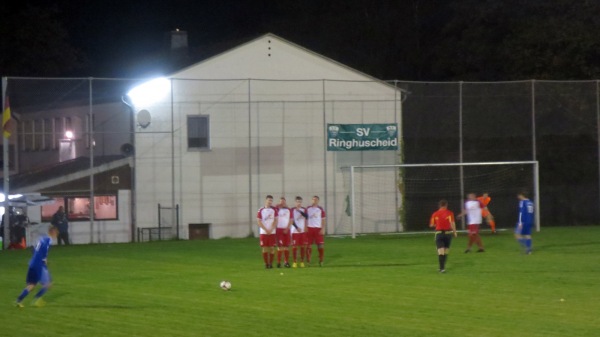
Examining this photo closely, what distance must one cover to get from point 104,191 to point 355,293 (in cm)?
2075

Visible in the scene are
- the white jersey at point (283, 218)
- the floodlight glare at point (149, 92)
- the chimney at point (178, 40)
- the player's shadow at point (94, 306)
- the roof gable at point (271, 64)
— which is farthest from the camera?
the chimney at point (178, 40)

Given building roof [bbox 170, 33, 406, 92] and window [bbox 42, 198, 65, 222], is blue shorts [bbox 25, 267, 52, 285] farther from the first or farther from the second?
building roof [bbox 170, 33, 406, 92]

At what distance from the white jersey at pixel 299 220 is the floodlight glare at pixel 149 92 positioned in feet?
49.3

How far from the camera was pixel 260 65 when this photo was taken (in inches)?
1713

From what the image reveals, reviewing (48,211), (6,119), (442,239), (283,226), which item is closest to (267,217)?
(283,226)

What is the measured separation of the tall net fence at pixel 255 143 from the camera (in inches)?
1539

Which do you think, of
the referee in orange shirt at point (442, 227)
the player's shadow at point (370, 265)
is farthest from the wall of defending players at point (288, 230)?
the referee in orange shirt at point (442, 227)

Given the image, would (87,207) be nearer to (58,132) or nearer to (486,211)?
(58,132)

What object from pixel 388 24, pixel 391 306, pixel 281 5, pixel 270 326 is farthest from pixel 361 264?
pixel 281 5

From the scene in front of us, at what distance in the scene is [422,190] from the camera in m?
41.8

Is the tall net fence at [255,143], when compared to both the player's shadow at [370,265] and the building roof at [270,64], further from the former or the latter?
the player's shadow at [370,265]

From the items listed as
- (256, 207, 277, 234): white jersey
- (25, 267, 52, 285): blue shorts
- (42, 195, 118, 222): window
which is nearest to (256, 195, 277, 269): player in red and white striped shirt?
(256, 207, 277, 234): white jersey

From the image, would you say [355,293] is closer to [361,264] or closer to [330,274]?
[330,274]

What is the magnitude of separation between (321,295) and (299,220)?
657cm
